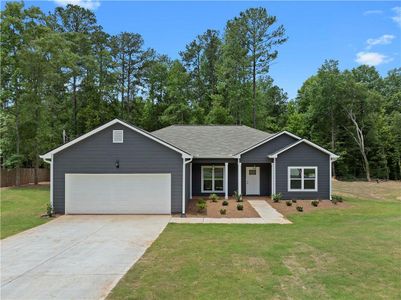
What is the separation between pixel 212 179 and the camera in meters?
22.7

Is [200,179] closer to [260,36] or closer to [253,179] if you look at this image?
[253,179]

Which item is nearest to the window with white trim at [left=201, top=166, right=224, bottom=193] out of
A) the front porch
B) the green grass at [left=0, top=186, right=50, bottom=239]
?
the front porch

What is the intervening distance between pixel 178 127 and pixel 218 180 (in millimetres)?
6572

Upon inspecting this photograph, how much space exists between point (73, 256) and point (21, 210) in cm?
1050

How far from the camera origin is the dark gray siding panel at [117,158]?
16344 millimetres

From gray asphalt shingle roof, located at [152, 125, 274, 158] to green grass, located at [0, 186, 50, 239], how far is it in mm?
8663

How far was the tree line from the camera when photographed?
30.5m

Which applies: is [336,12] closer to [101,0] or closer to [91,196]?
[101,0]

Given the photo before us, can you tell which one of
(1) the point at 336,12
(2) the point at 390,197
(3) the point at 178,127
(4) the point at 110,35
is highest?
(4) the point at 110,35

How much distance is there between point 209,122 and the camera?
4069cm

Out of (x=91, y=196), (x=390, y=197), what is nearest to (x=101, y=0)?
(x=91, y=196)

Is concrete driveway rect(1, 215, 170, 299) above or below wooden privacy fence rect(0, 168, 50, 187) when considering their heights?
below

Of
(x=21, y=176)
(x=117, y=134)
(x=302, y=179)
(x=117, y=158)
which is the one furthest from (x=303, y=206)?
(x=21, y=176)

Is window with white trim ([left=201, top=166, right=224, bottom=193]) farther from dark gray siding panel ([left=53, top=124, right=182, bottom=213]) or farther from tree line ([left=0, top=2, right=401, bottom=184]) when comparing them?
tree line ([left=0, top=2, right=401, bottom=184])
